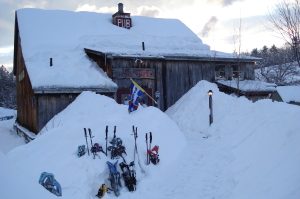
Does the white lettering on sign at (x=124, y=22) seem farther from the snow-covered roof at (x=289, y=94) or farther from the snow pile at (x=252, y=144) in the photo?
the snow-covered roof at (x=289, y=94)

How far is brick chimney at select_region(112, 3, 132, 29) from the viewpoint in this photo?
2395 centimetres

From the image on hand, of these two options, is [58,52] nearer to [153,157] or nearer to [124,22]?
[124,22]

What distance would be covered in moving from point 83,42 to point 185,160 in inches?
568

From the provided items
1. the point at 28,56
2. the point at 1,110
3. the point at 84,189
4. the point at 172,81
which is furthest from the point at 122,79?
the point at 1,110

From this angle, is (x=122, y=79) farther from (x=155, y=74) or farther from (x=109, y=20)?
(x=109, y=20)

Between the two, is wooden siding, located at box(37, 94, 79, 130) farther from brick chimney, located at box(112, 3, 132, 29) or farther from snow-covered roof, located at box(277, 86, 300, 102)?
snow-covered roof, located at box(277, 86, 300, 102)

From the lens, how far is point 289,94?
28.7m

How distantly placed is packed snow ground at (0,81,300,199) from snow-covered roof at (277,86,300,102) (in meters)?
19.4

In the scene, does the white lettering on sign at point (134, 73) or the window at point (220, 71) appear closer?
the white lettering on sign at point (134, 73)

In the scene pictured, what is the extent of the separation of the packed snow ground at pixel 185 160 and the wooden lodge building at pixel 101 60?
136 inches

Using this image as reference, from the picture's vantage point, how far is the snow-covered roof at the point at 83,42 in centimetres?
1554

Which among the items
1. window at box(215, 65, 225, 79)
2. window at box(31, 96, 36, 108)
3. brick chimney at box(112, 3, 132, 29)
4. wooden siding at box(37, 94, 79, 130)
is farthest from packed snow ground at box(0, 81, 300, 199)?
brick chimney at box(112, 3, 132, 29)

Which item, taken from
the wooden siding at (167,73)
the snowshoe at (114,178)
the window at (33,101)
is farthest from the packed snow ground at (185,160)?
the wooden siding at (167,73)

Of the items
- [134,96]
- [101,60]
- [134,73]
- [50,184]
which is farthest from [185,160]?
[101,60]
